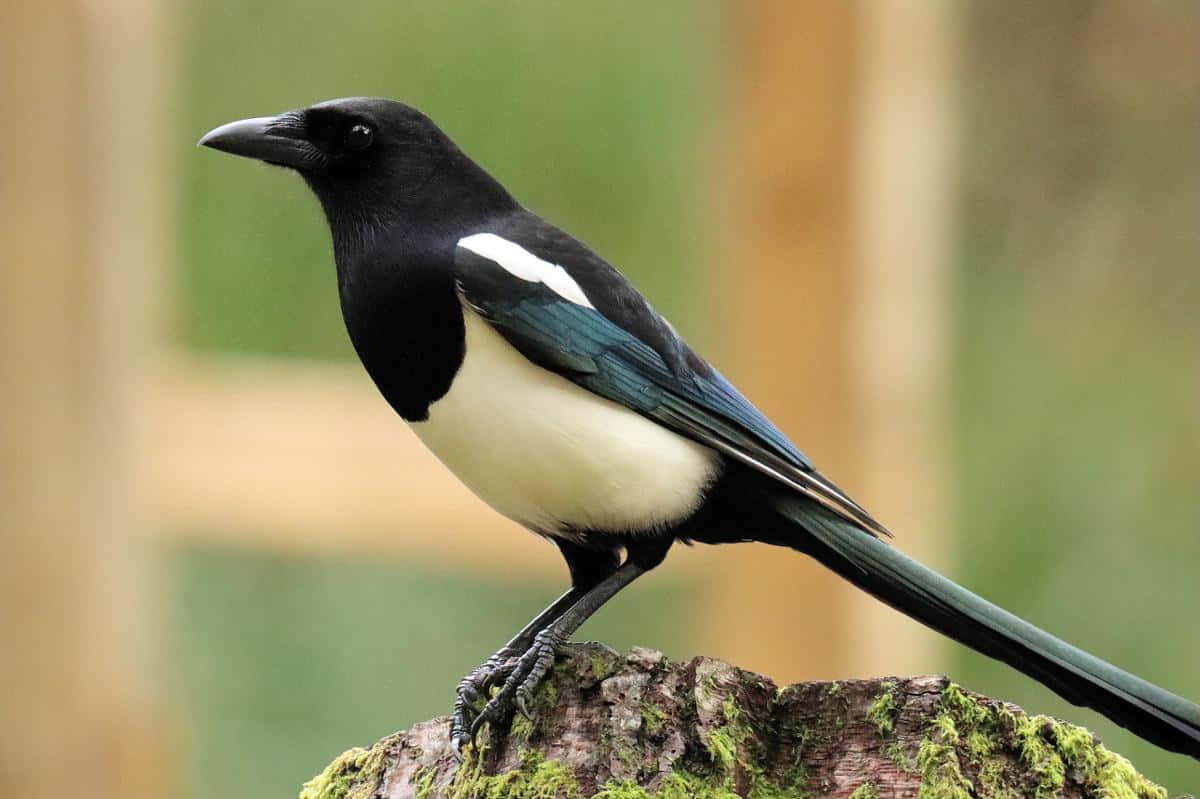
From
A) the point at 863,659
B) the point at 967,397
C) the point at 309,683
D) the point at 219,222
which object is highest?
the point at 219,222

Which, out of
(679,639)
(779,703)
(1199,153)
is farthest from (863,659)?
(1199,153)

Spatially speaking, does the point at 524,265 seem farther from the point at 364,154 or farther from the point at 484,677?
the point at 484,677

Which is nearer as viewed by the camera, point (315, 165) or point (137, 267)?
point (315, 165)

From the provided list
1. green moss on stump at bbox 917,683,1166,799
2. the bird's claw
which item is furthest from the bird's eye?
green moss on stump at bbox 917,683,1166,799

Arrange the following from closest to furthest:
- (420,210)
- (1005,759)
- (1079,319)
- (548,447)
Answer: (1005,759) < (548,447) < (420,210) < (1079,319)

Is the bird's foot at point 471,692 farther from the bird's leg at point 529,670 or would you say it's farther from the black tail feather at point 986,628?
the black tail feather at point 986,628

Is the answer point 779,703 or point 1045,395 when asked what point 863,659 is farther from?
point 1045,395

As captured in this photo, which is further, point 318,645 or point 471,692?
point 318,645

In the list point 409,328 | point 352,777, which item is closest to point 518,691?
point 352,777
